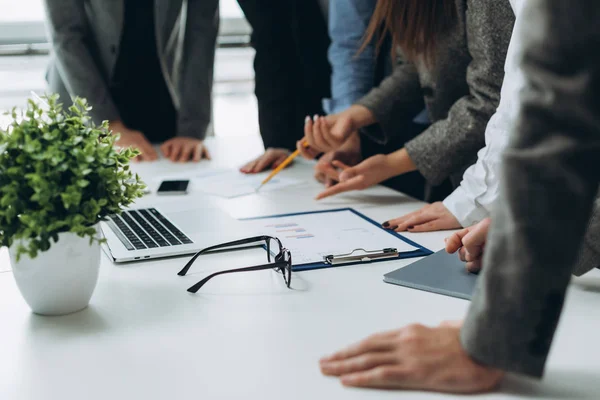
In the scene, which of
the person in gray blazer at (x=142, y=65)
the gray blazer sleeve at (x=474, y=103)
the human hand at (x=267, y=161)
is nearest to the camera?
the gray blazer sleeve at (x=474, y=103)

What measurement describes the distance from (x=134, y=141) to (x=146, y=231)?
0.91 metres

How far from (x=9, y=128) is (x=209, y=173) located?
3.19 feet

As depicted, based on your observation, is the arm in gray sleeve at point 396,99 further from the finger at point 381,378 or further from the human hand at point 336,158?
the finger at point 381,378

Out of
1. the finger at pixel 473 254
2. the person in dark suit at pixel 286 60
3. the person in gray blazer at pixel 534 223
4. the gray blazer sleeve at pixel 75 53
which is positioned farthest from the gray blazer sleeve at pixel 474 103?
the gray blazer sleeve at pixel 75 53

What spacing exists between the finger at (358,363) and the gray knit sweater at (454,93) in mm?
812

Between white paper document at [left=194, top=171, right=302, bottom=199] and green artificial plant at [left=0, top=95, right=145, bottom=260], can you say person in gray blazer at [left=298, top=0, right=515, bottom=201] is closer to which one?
white paper document at [left=194, top=171, right=302, bottom=199]

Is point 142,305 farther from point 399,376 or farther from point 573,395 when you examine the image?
point 573,395

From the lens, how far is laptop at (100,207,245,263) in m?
1.21

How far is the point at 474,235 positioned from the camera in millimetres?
1026

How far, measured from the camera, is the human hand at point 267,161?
1894 mm

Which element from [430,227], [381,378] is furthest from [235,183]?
[381,378]

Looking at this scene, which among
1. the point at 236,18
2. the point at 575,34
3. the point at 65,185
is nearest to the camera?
the point at 575,34

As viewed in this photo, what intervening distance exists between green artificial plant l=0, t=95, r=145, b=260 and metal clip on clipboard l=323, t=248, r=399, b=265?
388 mm

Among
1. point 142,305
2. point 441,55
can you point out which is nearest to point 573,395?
point 142,305
